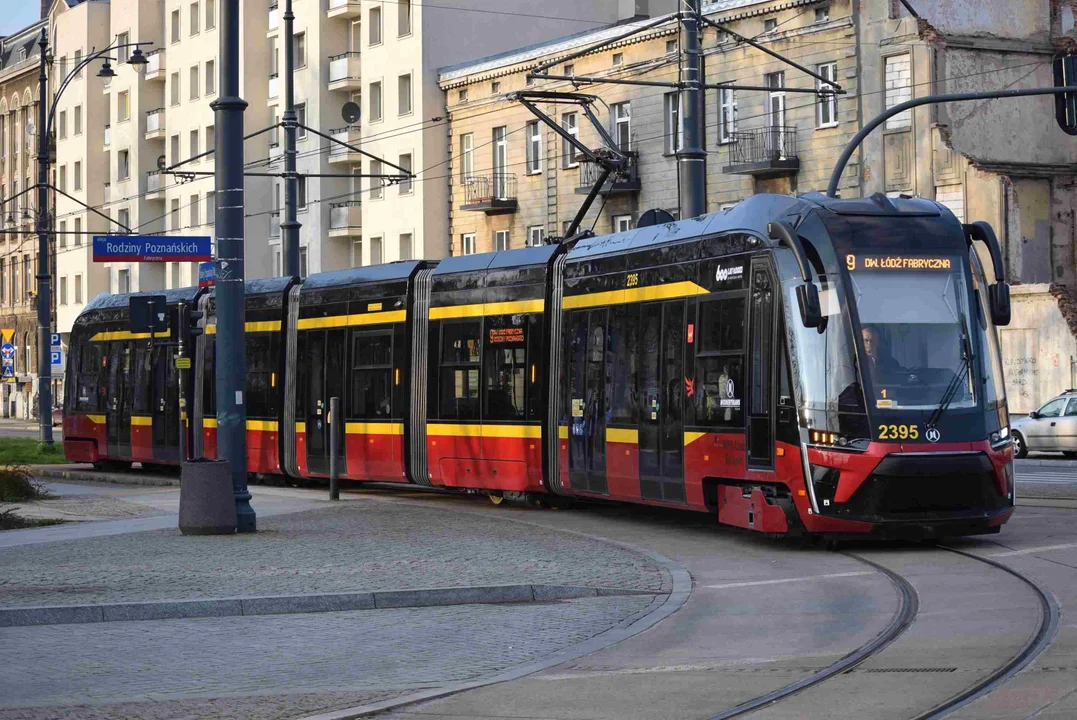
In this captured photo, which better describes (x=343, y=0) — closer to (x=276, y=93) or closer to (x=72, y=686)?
(x=276, y=93)

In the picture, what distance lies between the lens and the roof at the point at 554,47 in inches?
1724

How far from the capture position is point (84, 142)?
80.9m

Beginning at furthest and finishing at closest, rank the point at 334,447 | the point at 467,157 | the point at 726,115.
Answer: the point at 467,157, the point at 726,115, the point at 334,447

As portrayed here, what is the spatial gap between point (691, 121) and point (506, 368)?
3903 mm

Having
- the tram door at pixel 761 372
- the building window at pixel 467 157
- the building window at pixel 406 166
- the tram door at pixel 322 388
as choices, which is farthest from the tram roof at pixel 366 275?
the building window at pixel 406 166

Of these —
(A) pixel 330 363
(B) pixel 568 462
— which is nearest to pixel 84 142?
(A) pixel 330 363

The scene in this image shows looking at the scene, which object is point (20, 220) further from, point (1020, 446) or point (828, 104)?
point (1020, 446)

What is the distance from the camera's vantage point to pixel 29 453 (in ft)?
134

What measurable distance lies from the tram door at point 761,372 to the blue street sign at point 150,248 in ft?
32.4

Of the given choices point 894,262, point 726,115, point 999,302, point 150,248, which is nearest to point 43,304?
point 726,115

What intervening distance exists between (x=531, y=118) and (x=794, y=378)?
120 ft

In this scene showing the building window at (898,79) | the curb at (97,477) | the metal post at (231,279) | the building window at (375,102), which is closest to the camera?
the metal post at (231,279)

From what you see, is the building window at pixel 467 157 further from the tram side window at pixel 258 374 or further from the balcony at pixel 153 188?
the tram side window at pixel 258 374

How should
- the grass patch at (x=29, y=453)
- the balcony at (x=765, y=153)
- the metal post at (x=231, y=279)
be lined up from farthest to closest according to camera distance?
the balcony at (x=765, y=153)
the grass patch at (x=29, y=453)
the metal post at (x=231, y=279)
